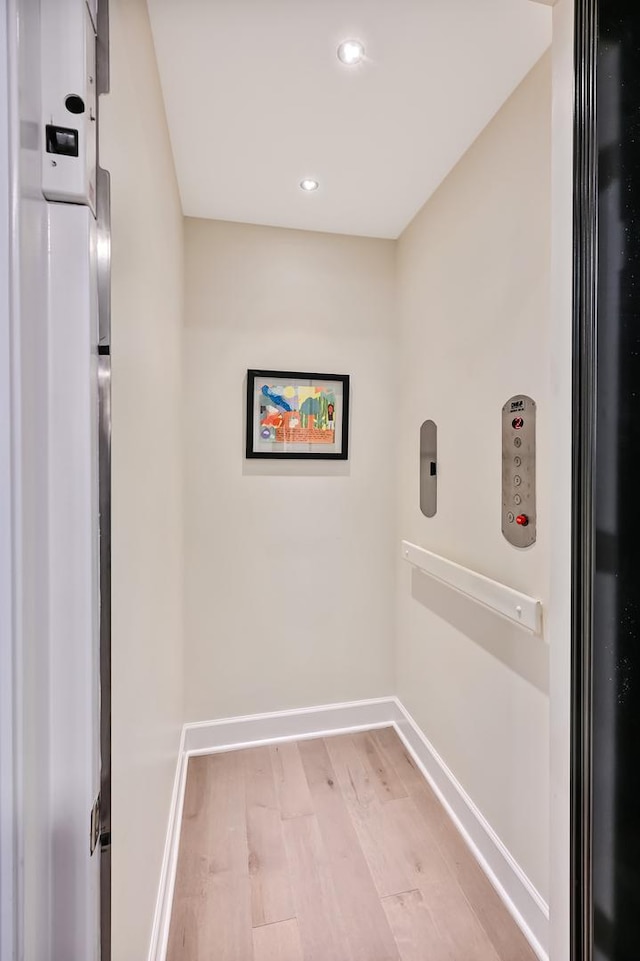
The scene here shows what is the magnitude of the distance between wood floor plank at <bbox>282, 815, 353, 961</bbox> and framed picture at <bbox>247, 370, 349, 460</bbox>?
1540 mm

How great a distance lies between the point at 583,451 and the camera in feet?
2.82

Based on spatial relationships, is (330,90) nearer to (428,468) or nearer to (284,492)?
(428,468)

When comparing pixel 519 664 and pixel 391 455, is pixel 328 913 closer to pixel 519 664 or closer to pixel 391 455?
pixel 519 664

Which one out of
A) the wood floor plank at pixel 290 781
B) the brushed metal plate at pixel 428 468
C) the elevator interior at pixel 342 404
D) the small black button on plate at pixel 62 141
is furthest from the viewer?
the brushed metal plate at pixel 428 468

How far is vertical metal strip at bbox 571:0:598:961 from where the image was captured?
837 mm

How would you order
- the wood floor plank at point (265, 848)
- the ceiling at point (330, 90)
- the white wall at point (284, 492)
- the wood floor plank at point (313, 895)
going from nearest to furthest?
the ceiling at point (330, 90)
the wood floor plank at point (313, 895)
the wood floor plank at point (265, 848)
the white wall at point (284, 492)

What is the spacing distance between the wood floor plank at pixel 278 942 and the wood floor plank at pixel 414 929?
28 centimetres

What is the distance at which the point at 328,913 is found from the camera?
4.17 ft

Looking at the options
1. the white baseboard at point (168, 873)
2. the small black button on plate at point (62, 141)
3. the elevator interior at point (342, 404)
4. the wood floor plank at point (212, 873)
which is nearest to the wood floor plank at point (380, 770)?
the elevator interior at point (342, 404)

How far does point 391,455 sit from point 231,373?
925 millimetres

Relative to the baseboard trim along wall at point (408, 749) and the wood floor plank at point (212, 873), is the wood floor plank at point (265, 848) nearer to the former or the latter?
the wood floor plank at point (212, 873)

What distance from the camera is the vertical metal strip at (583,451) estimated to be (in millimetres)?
837

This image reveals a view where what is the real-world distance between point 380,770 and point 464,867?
0.51 m

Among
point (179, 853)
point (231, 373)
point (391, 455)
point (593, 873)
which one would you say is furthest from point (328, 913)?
point (231, 373)
